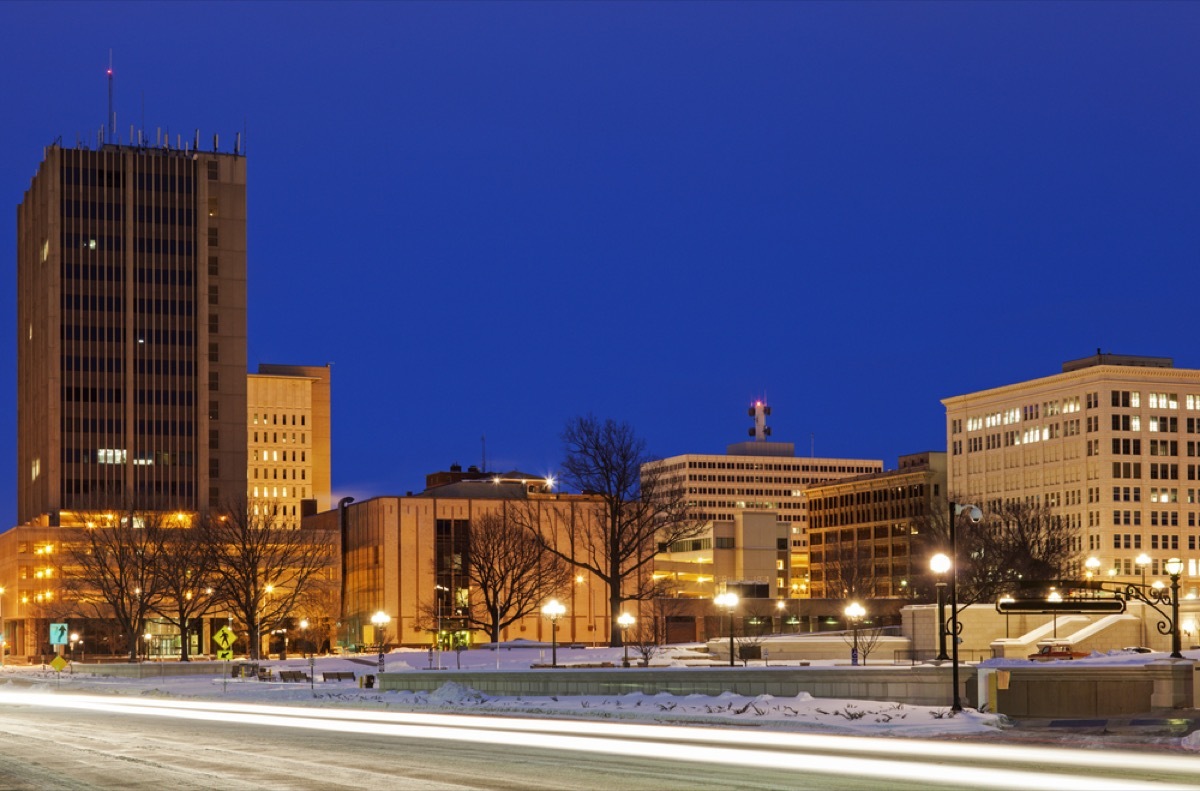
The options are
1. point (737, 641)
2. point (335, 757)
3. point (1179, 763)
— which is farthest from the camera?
point (737, 641)

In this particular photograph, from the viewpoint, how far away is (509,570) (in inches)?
4968

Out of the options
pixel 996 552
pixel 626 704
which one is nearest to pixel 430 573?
pixel 996 552

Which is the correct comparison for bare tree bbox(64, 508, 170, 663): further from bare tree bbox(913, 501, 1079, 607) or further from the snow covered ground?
bare tree bbox(913, 501, 1079, 607)

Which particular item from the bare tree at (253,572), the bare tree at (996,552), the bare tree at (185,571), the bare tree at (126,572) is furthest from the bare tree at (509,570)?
the bare tree at (996,552)

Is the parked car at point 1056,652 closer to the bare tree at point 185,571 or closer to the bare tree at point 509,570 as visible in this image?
the bare tree at point 509,570

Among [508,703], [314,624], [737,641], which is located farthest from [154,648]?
[508,703]

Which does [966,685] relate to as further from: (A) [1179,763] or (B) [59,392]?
(B) [59,392]

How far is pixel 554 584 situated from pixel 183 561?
29575 millimetres

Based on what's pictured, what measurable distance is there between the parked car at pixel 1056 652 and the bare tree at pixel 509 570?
45.7 metres

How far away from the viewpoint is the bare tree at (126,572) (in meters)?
119

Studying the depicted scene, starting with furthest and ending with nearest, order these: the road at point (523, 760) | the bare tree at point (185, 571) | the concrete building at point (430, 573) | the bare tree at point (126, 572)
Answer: the concrete building at point (430, 573) → the bare tree at point (126, 572) → the bare tree at point (185, 571) → the road at point (523, 760)

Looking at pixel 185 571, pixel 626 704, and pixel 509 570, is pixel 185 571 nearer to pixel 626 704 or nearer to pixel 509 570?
pixel 509 570

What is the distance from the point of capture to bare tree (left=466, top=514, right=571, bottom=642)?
4921 inches

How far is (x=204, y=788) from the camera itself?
26.2 m
